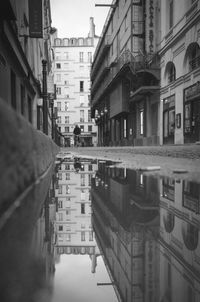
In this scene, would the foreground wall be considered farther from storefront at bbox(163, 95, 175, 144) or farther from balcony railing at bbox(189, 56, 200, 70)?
storefront at bbox(163, 95, 175, 144)

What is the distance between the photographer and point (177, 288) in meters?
0.86

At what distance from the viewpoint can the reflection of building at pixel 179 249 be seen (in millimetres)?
858

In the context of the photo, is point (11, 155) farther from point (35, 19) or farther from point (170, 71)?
point (170, 71)

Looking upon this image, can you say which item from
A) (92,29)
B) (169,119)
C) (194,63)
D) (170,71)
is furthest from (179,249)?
(92,29)

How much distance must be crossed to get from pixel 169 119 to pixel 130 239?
810 inches

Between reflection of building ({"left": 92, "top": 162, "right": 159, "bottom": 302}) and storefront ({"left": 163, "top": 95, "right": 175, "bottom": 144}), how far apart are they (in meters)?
18.6

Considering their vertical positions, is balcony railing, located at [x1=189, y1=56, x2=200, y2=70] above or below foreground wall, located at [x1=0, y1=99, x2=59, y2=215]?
above

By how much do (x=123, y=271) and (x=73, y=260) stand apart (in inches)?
7.4

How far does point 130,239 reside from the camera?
1.35 metres

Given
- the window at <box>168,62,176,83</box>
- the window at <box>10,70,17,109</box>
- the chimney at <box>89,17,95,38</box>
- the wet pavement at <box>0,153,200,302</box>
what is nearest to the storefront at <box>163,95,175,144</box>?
the window at <box>168,62,176,83</box>

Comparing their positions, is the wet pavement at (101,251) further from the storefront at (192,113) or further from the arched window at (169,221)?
the storefront at (192,113)

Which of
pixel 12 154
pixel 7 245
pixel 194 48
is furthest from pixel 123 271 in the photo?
pixel 194 48

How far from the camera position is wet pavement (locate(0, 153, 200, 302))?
85 centimetres

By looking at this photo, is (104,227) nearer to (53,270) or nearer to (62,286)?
(53,270)
